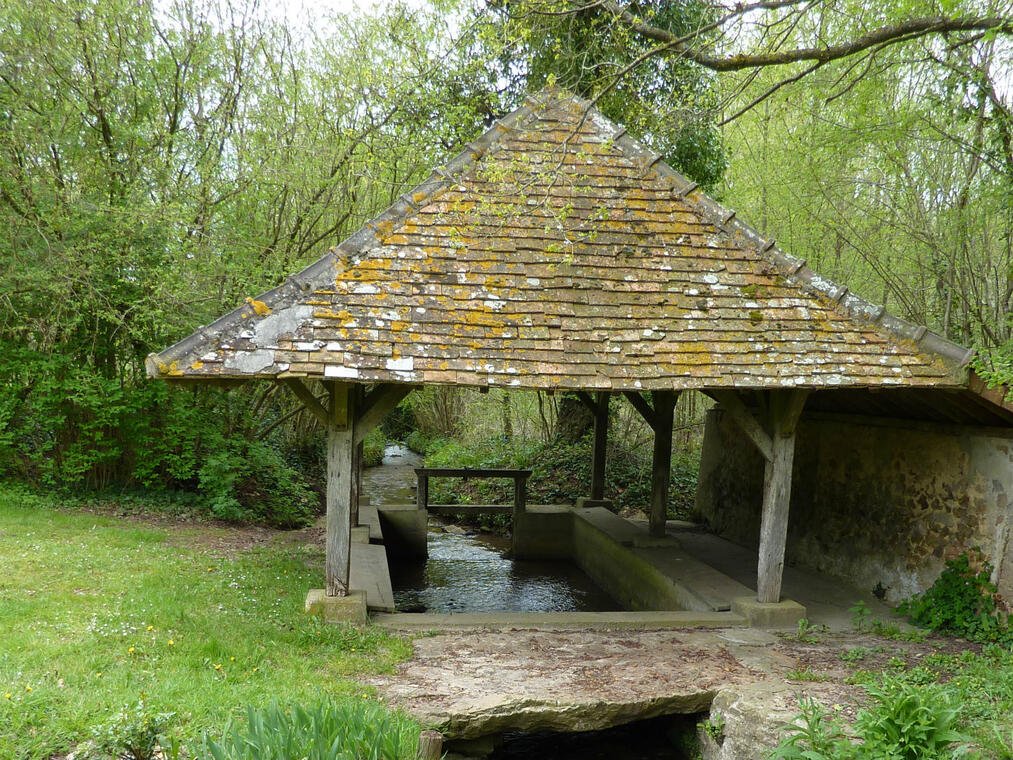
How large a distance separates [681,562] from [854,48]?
211 inches

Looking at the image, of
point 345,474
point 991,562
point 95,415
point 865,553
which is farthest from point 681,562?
point 95,415

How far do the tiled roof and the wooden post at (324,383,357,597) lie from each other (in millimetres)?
620

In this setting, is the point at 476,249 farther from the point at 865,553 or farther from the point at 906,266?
the point at 906,266

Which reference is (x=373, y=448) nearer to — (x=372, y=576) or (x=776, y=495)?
(x=372, y=576)

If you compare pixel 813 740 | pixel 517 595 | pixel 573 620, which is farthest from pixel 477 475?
pixel 813 740

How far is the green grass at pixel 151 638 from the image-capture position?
3934 millimetres

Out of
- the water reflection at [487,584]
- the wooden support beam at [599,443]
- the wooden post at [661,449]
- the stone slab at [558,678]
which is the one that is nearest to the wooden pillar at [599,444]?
the wooden support beam at [599,443]

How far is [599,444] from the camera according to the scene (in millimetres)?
11430

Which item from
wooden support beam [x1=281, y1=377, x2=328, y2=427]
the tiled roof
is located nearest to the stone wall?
the tiled roof

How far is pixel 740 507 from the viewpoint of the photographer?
9945 mm

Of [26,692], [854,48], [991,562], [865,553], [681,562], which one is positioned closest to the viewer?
[26,692]

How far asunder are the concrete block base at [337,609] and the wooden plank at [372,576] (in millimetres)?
467

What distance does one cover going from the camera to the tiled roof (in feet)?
18.2

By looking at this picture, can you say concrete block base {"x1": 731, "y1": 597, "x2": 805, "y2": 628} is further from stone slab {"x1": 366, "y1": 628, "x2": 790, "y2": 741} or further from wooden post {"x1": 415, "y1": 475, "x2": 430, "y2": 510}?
wooden post {"x1": 415, "y1": 475, "x2": 430, "y2": 510}
